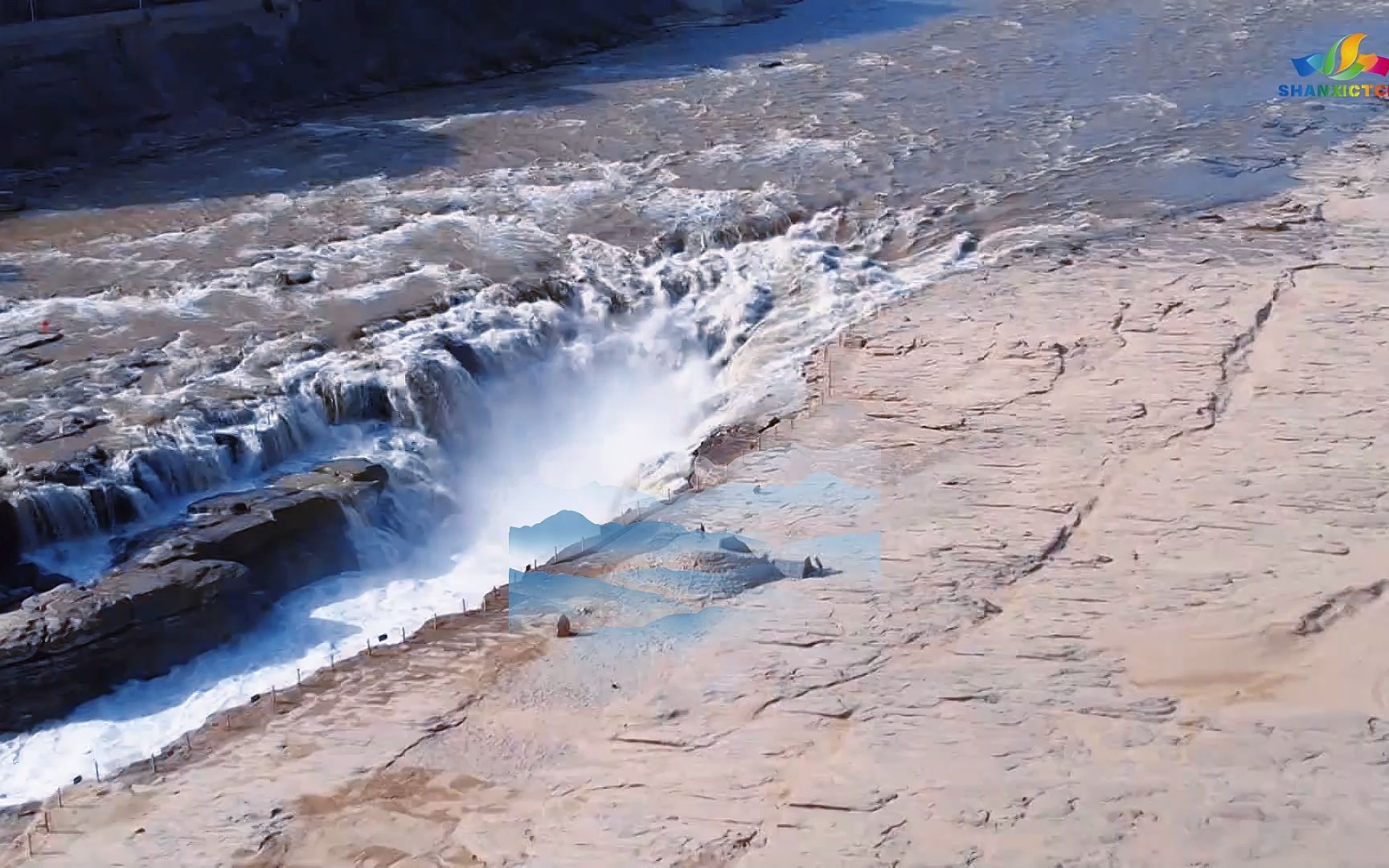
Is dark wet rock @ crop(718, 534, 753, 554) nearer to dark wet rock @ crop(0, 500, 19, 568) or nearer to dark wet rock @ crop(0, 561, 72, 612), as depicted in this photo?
dark wet rock @ crop(0, 561, 72, 612)

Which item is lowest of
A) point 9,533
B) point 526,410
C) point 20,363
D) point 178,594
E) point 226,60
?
point 526,410

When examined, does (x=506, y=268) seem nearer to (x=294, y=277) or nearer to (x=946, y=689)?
(x=294, y=277)

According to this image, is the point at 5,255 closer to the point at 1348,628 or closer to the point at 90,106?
the point at 90,106

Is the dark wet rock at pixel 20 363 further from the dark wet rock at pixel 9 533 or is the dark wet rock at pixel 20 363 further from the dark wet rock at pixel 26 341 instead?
the dark wet rock at pixel 9 533

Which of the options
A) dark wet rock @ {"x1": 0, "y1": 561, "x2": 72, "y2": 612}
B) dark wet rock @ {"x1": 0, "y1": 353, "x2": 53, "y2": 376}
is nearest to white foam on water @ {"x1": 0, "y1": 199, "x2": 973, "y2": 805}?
dark wet rock @ {"x1": 0, "y1": 561, "x2": 72, "y2": 612}

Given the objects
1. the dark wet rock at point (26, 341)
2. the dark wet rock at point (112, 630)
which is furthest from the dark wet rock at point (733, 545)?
the dark wet rock at point (26, 341)

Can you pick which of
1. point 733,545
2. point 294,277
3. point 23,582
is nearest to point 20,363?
point 294,277

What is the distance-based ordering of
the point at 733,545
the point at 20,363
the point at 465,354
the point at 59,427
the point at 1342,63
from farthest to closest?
the point at 1342,63, the point at 465,354, the point at 20,363, the point at 59,427, the point at 733,545
